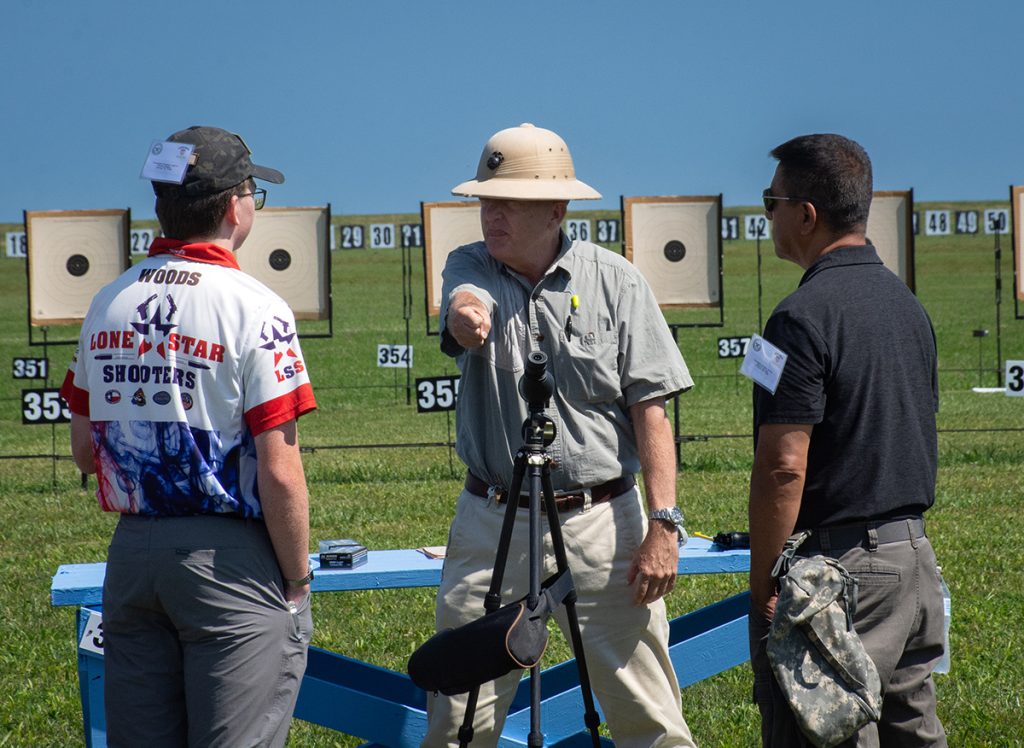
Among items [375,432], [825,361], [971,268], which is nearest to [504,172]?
[825,361]

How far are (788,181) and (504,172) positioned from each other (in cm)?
71

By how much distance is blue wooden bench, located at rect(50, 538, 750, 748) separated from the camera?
3535 millimetres

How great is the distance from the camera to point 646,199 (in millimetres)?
11086

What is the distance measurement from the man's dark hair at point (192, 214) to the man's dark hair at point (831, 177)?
1.21 meters

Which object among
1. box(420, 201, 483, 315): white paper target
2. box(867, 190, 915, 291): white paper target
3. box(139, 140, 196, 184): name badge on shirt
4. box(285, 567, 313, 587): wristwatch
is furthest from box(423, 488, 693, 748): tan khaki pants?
box(867, 190, 915, 291): white paper target

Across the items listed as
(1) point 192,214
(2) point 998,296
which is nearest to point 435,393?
(2) point 998,296

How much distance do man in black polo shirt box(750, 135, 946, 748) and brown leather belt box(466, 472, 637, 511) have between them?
18.7 inches

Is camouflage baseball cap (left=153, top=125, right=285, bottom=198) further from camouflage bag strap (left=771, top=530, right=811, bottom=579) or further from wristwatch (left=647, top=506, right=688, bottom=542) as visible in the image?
camouflage bag strap (left=771, top=530, right=811, bottom=579)

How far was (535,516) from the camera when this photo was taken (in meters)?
2.67

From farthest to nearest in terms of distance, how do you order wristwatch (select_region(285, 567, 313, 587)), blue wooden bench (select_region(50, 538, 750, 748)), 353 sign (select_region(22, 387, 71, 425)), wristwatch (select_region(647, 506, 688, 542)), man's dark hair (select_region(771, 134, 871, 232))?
353 sign (select_region(22, 387, 71, 425)) → blue wooden bench (select_region(50, 538, 750, 748)) → wristwatch (select_region(647, 506, 688, 542)) → man's dark hair (select_region(771, 134, 871, 232)) → wristwatch (select_region(285, 567, 313, 587))

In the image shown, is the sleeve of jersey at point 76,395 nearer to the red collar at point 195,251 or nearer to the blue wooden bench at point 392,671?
the red collar at point 195,251

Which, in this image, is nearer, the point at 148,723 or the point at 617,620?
the point at 148,723

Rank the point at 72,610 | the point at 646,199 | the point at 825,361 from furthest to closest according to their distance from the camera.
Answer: the point at 646,199 → the point at 72,610 → the point at 825,361

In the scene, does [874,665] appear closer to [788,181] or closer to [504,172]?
[788,181]
